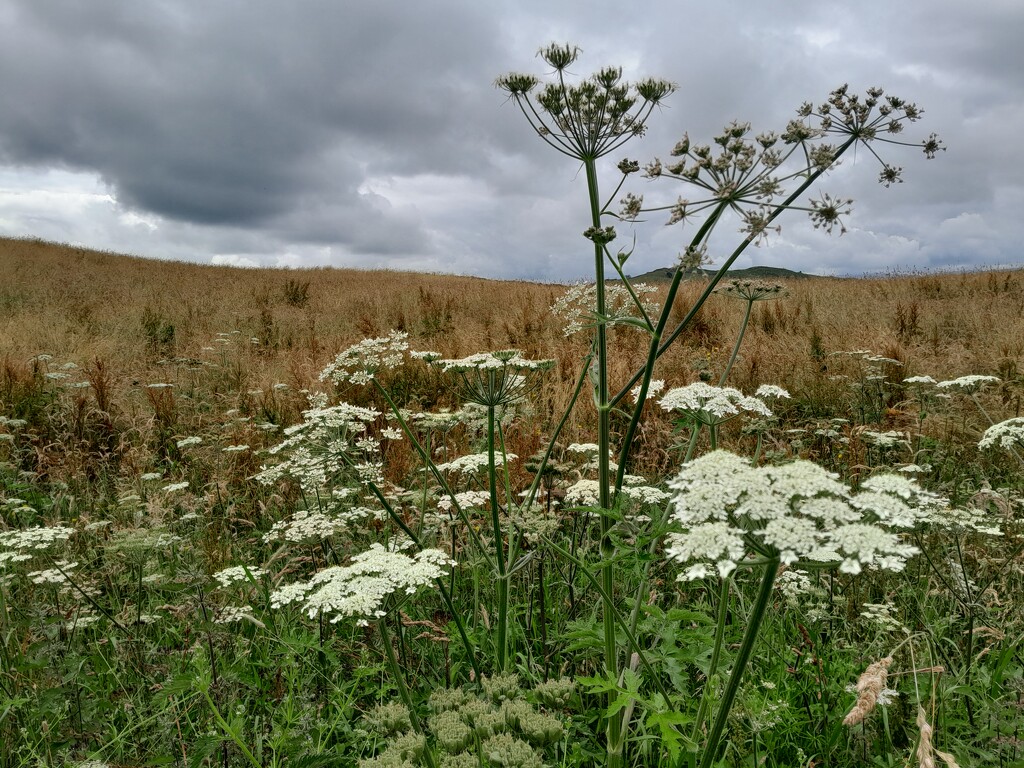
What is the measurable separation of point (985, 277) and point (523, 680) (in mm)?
22276

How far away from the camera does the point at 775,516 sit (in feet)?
4.46

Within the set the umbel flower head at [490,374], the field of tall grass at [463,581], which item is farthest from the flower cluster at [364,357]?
the umbel flower head at [490,374]

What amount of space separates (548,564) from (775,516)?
3.47 metres

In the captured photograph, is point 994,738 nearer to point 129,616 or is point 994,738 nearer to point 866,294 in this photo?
point 129,616

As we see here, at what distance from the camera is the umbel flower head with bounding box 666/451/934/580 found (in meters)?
1.30

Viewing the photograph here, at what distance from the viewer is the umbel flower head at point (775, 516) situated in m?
1.30

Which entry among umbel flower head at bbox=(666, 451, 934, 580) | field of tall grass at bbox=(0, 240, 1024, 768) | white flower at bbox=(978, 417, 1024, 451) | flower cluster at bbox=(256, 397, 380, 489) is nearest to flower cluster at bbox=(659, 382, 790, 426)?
field of tall grass at bbox=(0, 240, 1024, 768)

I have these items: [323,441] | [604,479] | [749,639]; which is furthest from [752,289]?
[323,441]

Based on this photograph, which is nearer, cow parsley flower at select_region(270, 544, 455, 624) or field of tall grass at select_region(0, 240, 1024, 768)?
cow parsley flower at select_region(270, 544, 455, 624)

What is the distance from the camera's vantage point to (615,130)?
8.96ft

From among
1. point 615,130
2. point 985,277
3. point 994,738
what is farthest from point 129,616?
point 985,277

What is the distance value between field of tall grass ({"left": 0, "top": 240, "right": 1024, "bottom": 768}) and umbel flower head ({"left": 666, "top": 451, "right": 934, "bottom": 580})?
6 centimetres

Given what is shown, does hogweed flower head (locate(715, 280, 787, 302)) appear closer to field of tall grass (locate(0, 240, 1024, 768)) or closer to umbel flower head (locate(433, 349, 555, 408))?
field of tall grass (locate(0, 240, 1024, 768))

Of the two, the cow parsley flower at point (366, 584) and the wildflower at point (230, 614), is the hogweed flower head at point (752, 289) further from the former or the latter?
the wildflower at point (230, 614)
